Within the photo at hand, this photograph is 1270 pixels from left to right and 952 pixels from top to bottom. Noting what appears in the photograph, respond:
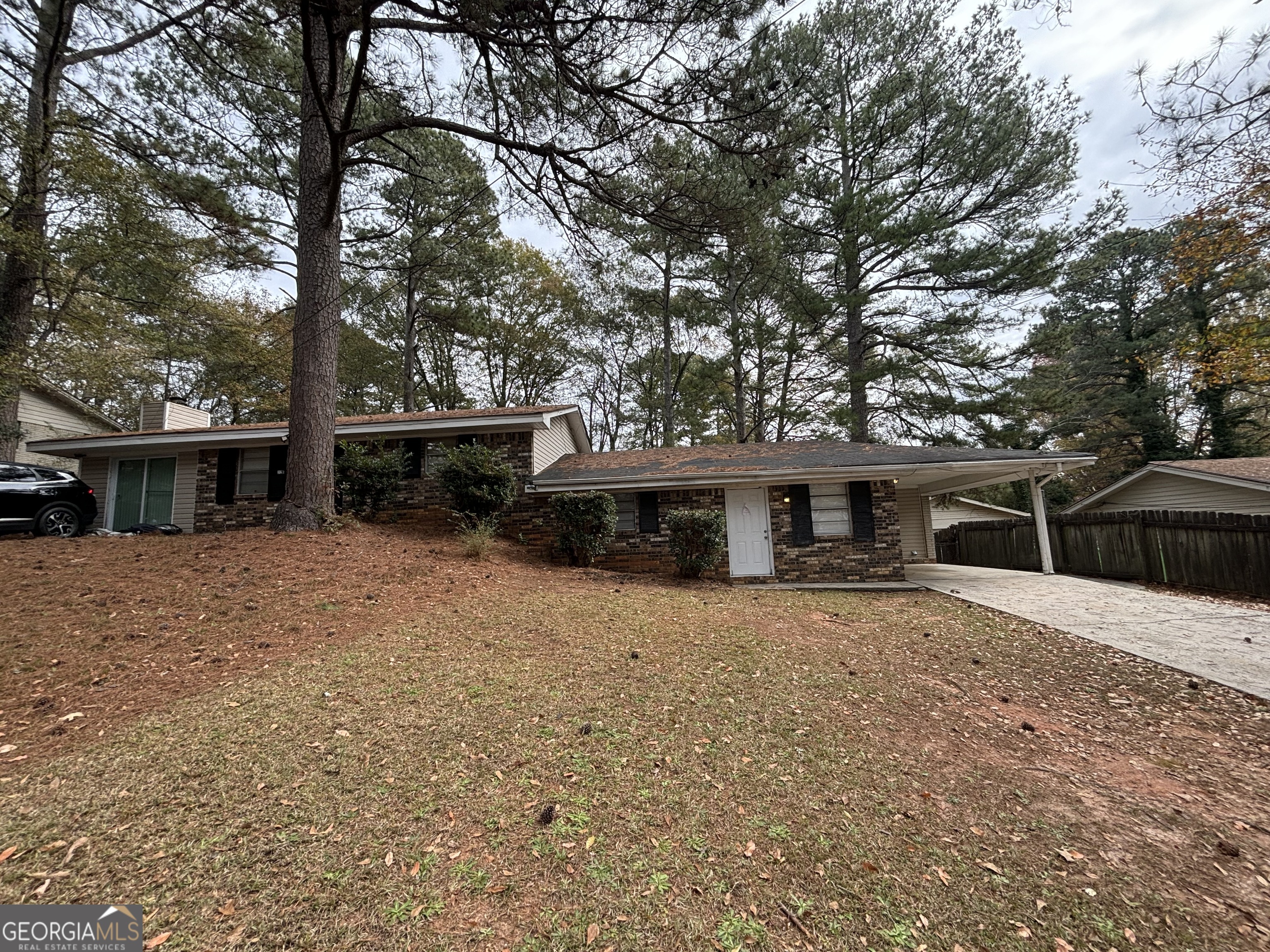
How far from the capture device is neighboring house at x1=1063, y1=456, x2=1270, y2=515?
10422 mm

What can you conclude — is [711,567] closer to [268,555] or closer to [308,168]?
[268,555]

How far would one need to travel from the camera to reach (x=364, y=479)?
10.1 metres

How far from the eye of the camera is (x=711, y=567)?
9008 millimetres

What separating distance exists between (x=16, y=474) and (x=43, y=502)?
1.75 ft

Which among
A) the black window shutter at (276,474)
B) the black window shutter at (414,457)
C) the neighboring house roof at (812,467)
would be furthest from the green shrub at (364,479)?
the neighboring house roof at (812,467)

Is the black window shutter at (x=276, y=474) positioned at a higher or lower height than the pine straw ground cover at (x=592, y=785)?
higher

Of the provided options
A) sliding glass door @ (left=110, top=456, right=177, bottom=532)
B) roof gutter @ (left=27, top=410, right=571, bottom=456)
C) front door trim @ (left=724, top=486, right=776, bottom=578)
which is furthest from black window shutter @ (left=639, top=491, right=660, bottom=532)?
sliding glass door @ (left=110, top=456, right=177, bottom=532)

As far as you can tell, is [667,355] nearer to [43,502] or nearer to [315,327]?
[315,327]

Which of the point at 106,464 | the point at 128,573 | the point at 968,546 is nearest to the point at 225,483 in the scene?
the point at 106,464

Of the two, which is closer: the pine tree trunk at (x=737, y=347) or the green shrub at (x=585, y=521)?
the green shrub at (x=585, y=521)

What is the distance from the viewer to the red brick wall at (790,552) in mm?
9875

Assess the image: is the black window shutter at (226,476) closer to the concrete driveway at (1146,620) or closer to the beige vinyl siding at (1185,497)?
the concrete driveway at (1146,620)

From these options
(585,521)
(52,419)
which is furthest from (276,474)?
(52,419)

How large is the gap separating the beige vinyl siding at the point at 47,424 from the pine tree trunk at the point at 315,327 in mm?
10466
